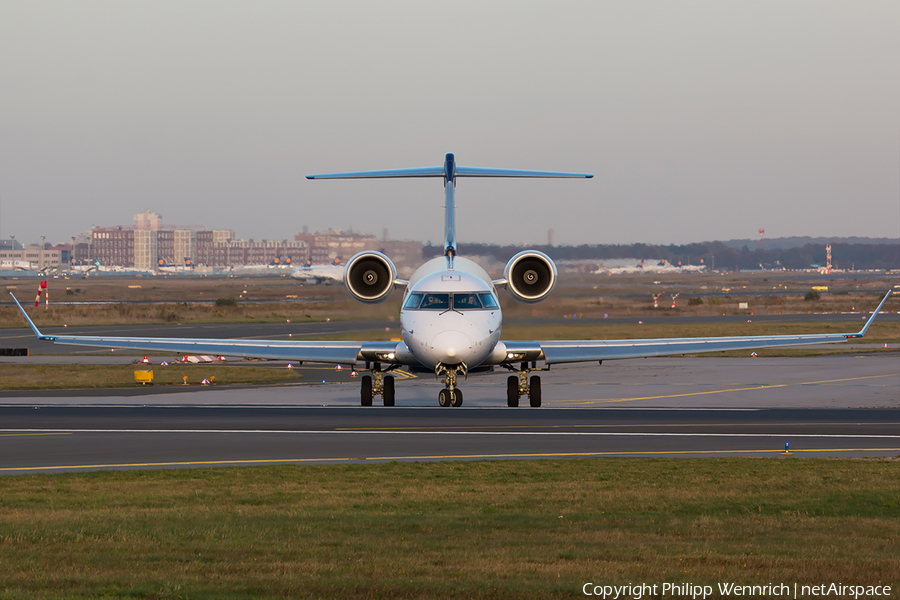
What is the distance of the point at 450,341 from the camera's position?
2777 centimetres

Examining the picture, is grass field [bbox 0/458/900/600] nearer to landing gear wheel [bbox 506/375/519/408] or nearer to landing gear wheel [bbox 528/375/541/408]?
landing gear wheel [bbox 506/375/519/408]

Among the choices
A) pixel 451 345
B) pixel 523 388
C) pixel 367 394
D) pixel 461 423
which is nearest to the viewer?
pixel 461 423

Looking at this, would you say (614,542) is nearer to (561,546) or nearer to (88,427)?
(561,546)

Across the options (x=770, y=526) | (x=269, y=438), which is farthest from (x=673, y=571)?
(x=269, y=438)

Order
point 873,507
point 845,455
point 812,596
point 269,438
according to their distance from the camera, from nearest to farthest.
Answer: point 812,596
point 873,507
point 845,455
point 269,438

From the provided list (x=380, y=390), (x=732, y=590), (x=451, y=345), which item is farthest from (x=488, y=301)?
(x=732, y=590)

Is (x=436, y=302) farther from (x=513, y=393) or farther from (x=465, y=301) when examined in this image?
(x=513, y=393)

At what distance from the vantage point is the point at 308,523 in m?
13.8

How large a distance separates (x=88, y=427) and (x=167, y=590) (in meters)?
18.2

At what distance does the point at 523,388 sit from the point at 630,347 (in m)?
3.37

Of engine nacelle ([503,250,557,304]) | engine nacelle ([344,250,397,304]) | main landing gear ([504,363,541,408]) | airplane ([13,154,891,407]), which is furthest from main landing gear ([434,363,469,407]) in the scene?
engine nacelle ([503,250,557,304])

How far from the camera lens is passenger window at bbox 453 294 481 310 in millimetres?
28844

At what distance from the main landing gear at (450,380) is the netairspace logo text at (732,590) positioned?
1899 centimetres

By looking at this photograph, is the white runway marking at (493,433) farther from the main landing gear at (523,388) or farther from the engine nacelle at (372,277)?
the engine nacelle at (372,277)
